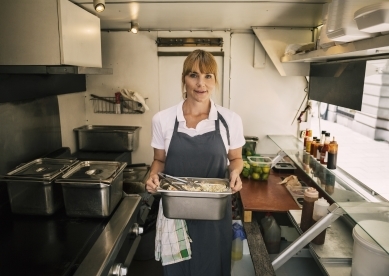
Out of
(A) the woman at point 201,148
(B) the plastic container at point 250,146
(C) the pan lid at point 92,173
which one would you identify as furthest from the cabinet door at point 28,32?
(B) the plastic container at point 250,146

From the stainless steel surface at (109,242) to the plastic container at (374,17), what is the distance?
1.36m

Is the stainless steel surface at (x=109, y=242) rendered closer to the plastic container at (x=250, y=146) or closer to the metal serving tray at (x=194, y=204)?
the metal serving tray at (x=194, y=204)

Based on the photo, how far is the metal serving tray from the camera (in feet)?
4.68

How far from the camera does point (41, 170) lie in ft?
5.43

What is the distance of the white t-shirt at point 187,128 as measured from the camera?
1.74 m

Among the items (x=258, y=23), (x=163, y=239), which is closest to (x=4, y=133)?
(x=163, y=239)

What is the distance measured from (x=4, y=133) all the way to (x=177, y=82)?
6.16ft

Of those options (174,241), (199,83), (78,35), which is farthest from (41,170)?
(78,35)

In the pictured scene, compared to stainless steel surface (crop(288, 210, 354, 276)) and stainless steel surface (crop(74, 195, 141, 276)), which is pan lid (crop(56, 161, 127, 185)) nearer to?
stainless steel surface (crop(74, 195, 141, 276))

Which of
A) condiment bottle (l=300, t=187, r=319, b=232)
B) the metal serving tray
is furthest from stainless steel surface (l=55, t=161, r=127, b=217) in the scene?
condiment bottle (l=300, t=187, r=319, b=232)

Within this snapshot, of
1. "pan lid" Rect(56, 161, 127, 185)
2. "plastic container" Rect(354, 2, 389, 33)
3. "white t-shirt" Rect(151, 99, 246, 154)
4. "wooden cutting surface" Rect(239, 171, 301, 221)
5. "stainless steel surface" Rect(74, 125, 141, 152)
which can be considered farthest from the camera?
"stainless steel surface" Rect(74, 125, 141, 152)

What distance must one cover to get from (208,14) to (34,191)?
1.94 m

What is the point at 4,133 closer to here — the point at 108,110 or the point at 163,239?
the point at 163,239

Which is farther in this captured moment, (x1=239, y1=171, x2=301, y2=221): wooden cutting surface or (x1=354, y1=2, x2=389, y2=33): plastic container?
(x1=239, y1=171, x2=301, y2=221): wooden cutting surface
